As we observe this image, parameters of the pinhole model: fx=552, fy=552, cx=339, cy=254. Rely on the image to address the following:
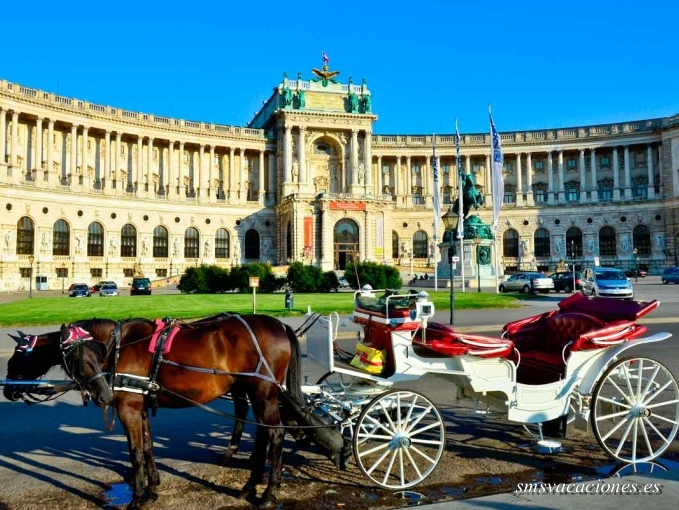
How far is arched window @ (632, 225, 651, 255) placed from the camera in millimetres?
80562

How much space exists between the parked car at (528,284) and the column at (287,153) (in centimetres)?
4071

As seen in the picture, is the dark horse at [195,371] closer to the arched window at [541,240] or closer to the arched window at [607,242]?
the arched window at [541,240]

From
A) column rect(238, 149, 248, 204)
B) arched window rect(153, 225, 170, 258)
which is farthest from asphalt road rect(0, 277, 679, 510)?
column rect(238, 149, 248, 204)

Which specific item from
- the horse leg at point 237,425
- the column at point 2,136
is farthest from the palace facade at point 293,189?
the horse leg at point 237,425

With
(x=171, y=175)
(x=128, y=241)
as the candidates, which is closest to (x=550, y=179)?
(x=171, y=175)

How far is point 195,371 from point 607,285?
103ft

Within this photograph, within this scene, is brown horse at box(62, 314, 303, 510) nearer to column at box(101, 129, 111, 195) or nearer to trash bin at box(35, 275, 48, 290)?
trash bin at box(35, 275, 48, 290)

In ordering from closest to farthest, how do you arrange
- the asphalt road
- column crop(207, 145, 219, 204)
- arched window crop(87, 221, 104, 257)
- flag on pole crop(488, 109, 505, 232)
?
the asphalt road < flag on pole crop(488, 109, 505, 232) < arched window crop(87, 221, 104, 257) < column crop(207, 145, 219, 204)

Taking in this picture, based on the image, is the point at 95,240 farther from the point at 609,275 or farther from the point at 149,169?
the point at 609,275

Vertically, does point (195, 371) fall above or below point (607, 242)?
below

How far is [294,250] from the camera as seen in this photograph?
236ft

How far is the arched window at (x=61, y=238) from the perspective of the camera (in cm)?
6431

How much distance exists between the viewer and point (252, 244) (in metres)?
80.1

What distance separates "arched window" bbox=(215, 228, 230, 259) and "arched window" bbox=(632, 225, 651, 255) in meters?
59.3
